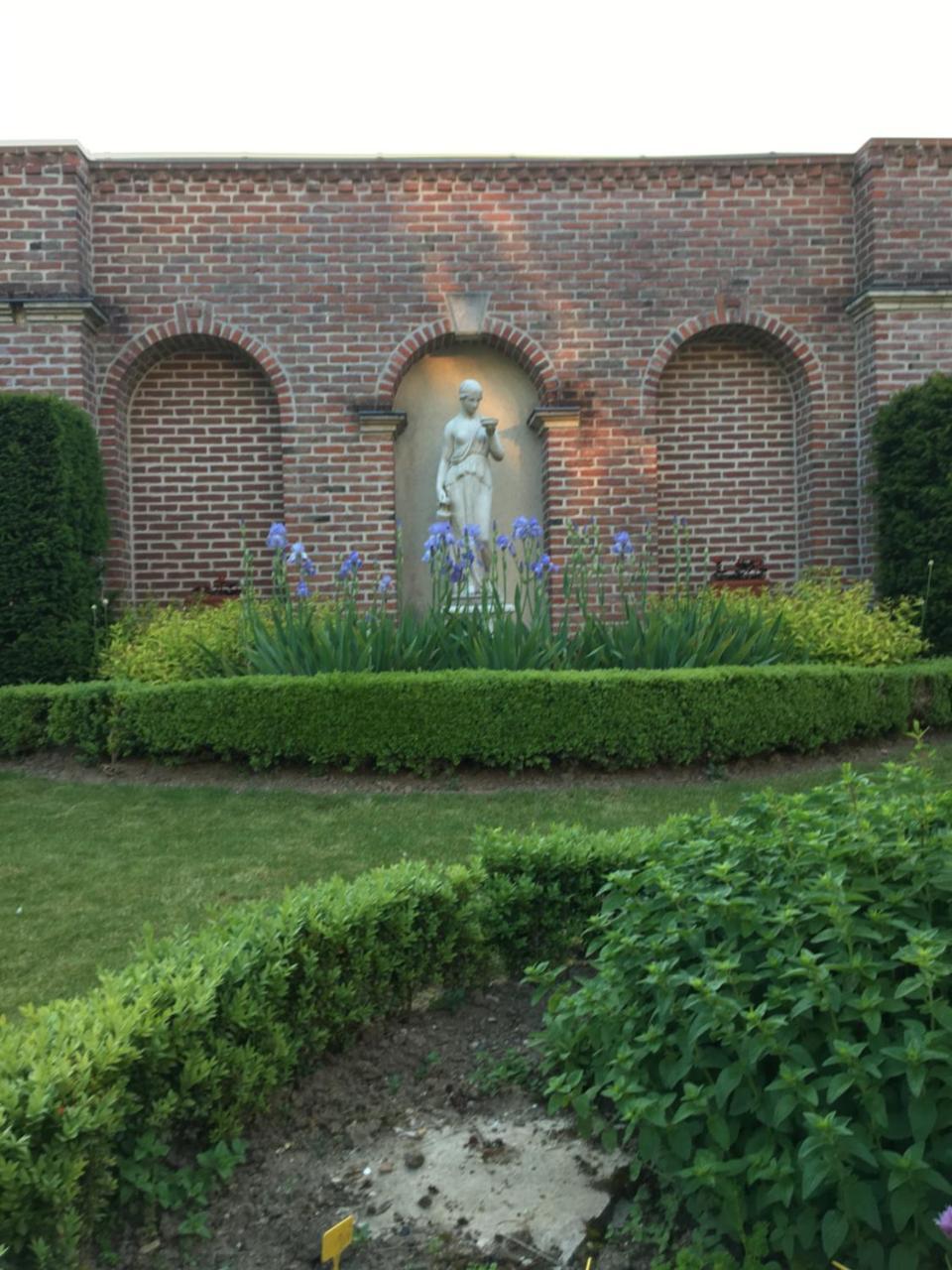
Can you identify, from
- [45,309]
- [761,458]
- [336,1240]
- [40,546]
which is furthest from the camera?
[761,458]

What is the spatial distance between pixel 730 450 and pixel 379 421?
11.4ft

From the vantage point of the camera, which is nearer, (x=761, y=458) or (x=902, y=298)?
(x=902, y=298)

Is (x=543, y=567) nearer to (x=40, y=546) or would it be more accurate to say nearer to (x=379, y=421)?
(x=379, y=421)

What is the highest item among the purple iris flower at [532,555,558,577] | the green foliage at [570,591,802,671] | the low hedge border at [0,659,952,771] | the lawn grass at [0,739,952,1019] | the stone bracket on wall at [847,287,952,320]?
the stone bracket on wall at [847,287,952,320]

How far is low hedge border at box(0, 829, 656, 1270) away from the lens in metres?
1.80

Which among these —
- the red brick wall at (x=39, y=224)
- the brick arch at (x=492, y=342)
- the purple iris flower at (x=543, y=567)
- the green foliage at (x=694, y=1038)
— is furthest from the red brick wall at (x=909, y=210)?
the green foliage at (x=694, y=1038)

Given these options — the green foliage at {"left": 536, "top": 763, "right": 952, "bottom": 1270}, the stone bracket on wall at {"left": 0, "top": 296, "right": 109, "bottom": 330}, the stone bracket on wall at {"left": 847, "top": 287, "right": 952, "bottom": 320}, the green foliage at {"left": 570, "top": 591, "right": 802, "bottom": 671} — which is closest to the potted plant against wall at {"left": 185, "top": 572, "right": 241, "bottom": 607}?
the stone bracket on wall at {"left": 0, "top": 296, "right": 109, "bottom": 330}

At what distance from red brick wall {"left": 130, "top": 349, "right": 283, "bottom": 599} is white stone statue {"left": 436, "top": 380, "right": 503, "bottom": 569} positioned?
1829 mm

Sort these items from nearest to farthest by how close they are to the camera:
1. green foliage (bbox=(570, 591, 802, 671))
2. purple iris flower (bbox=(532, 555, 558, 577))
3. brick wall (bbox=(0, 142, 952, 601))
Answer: green foliage (bbox=(570, 591, 802, 671)) < purple iris flower (bbox=(532, 555, 558, 577)) < brick wall (bbox=(0, 142, 952, 601))

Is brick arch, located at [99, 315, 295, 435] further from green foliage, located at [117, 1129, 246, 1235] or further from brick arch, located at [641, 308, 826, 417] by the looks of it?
green foliage, located at [117, 1129, 246, 1235]

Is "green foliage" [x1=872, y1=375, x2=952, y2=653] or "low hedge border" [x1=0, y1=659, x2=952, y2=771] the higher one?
"green foliage" [x1=872, y1=375, x2=952, y2=653]

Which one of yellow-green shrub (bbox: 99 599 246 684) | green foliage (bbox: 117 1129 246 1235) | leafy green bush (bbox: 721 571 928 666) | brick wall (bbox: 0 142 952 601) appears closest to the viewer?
green foliage (bbox: 117 1129 246 1235)

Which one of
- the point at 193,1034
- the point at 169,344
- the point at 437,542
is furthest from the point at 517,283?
the point at 193,1034

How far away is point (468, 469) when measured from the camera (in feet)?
31.7
